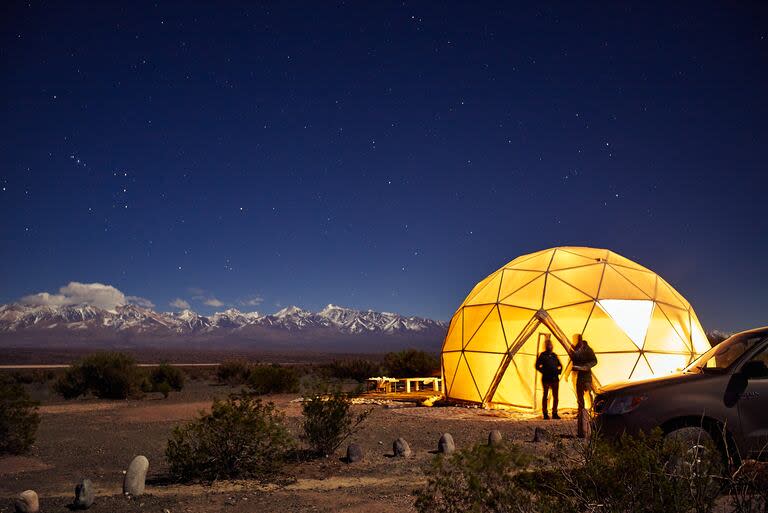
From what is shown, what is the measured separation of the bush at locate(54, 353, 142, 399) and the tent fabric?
1238 cm

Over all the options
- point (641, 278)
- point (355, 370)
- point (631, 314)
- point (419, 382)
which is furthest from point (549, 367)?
point (355, 370)

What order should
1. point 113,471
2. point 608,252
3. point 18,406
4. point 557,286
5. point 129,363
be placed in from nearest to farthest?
point 113,471
point 18,406
point 557,286
point 608,252
point 129,363

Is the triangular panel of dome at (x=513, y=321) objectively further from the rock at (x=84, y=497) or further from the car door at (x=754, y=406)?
the rock at (x=84, y=497)

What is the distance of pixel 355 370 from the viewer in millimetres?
31375

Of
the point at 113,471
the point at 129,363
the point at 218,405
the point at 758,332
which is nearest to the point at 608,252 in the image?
the point at 758,332

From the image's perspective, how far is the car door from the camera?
5.78 meters

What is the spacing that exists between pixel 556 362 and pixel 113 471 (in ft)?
28.5

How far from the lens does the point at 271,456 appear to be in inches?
318

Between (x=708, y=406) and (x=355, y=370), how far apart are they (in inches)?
1037

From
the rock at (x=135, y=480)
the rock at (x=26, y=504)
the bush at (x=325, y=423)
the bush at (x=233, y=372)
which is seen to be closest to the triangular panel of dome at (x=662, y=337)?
the bush at (x=325, y=423)

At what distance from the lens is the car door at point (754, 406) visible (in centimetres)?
578

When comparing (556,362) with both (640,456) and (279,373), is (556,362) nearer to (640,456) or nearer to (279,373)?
(640,456)

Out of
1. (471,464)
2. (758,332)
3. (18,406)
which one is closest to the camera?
(471,464)

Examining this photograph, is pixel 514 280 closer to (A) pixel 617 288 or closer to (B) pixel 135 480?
(A) pixel 617 288
